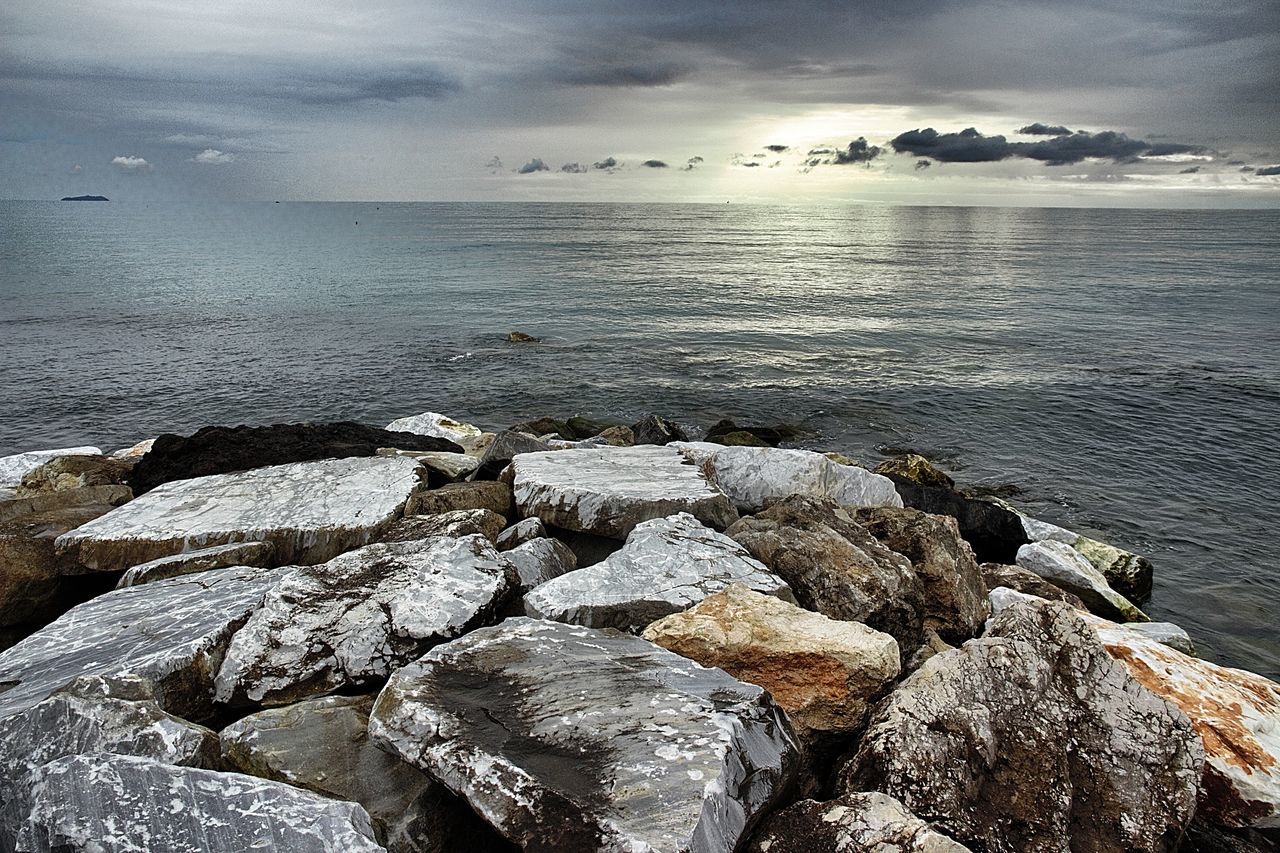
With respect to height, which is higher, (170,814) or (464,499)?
(170,814)

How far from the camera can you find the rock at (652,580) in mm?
5039

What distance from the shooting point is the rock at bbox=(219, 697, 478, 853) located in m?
3.39

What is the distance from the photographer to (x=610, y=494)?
6793 millimetres

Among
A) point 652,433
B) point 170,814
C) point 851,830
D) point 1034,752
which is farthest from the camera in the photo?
point 652,433

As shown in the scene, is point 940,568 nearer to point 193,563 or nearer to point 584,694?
point 584,694

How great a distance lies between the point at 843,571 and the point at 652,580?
5.01ft

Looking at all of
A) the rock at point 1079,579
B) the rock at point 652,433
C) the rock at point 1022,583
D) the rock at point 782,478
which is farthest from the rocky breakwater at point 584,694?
the rock at point 652,433

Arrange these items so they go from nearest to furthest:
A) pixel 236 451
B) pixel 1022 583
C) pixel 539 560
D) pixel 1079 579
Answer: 1. pixel 539 560
2. pixel 1022 583
3. pixel 236 451
4. pixel 1079 579

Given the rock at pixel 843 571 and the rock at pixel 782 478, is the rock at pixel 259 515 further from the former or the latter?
the rock at pixel 782 478

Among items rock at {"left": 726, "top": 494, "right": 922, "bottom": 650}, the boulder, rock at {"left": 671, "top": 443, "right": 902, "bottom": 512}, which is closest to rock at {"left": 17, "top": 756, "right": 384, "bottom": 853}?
rock at {"left": 726, "top": 494, "right": 922, "bottom": 650}

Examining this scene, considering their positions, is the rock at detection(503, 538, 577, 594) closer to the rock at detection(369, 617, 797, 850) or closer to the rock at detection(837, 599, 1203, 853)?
the rock at detection(369, 617, 797, 850)

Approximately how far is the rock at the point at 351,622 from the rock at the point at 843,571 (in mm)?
2240

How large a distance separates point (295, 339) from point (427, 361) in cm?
664

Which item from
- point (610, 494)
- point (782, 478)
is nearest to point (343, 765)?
point (610, 494)
